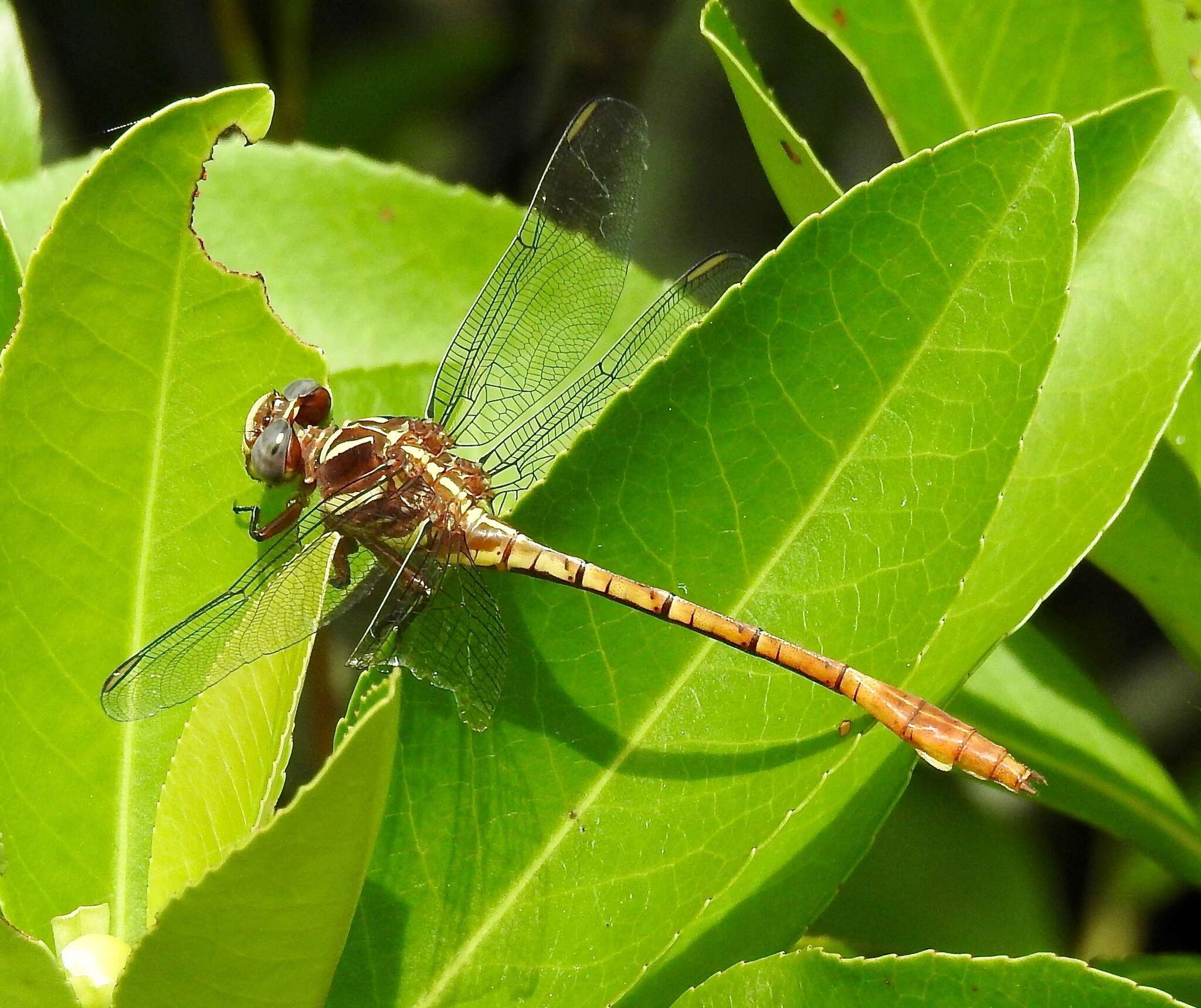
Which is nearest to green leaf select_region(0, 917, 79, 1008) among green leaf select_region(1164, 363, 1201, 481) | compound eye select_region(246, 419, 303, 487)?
compound eye select_region(246, 419, 303, 487)

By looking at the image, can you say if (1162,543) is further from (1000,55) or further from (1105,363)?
(1000,55)

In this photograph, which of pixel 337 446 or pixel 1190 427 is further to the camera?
pixel 337 446

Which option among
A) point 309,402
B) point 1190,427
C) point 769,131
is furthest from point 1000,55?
point 309,402

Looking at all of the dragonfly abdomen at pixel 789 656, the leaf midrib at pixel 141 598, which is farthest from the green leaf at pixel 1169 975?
the leaf midrib at pixel 141 598

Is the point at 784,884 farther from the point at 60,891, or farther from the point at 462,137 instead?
the point at 462,137

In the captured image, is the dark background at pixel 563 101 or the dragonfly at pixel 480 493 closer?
the dragonfly at pixel 480 493

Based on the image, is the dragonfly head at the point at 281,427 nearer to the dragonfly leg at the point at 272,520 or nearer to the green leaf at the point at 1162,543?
the dragonfly leg at the point at 272,520

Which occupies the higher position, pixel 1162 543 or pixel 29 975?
pixel 29 975
